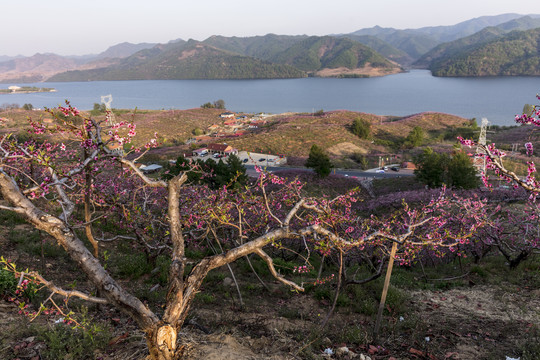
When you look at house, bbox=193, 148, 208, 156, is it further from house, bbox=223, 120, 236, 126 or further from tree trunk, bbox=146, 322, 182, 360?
tree trunk, bbox=146, 322, 182, 360

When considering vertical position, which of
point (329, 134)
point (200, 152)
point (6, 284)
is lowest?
point (200, 152)

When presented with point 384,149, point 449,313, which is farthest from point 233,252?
point 384,149

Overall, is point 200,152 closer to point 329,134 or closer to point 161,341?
point 329,134

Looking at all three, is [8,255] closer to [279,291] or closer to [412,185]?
[279,291]

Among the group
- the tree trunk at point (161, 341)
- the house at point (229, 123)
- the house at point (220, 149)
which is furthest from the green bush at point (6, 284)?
the house at point (229, 123)

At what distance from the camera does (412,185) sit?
3909cm

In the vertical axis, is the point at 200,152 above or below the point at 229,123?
below

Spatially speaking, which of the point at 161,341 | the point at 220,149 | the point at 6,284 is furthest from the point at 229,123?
the point at 161,341

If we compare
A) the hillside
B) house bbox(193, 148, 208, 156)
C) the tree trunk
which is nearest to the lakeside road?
the hillside

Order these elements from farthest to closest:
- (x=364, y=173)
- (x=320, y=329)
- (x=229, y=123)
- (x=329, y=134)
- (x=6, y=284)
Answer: (x=229, y=123), (x=329, y=134), (x=364, y=173), (x=6, y=284), (x=320, y=329)

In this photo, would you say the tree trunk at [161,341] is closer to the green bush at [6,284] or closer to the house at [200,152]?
the green bush at [6,284]

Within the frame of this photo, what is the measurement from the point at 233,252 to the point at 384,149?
2787 inches

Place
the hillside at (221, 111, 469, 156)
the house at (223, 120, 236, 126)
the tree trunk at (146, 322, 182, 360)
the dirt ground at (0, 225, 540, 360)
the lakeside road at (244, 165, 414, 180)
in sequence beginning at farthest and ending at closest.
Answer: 1. the house at (223, 120, 236, 126)
2. the hillside at (221, 111, 469, 156)
3. the lakeside road at (244, 165, 414, 180)
4. the dirt ground at (0, 225, 540, 360)
5. the tree trunk at (146, 322, 182, 360)

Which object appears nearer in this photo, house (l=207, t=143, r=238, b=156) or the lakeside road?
the lakeside road
